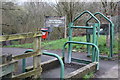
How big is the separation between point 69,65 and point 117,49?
278 centimetres

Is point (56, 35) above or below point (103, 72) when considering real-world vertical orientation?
above

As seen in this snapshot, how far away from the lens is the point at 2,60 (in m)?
2.86

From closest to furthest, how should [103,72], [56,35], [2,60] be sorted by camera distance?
[2,60] → [103,72] → [56,35]

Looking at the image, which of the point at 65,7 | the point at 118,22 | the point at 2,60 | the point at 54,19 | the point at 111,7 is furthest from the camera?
the point at 65,7

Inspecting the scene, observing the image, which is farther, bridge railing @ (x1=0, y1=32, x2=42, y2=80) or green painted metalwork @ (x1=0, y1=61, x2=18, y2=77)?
bridge railing @ (x1=0, y1=32, x2=42, y2=80)

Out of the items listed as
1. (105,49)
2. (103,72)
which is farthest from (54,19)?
(103,72)

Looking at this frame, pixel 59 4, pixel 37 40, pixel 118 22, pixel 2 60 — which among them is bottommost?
pixel 2 60

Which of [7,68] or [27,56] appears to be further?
[27,56]

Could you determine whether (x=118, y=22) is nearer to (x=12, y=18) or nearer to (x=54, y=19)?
(x=54, y=19)

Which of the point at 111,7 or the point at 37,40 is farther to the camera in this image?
the point at 111,7

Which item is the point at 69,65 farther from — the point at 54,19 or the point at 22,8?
the point at 22,8

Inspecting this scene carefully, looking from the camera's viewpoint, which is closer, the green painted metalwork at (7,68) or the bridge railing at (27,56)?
the green painted metalwork at (7,68)

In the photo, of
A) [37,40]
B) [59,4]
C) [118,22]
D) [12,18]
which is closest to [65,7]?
[59,4]

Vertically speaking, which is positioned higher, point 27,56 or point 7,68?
point 27,56
